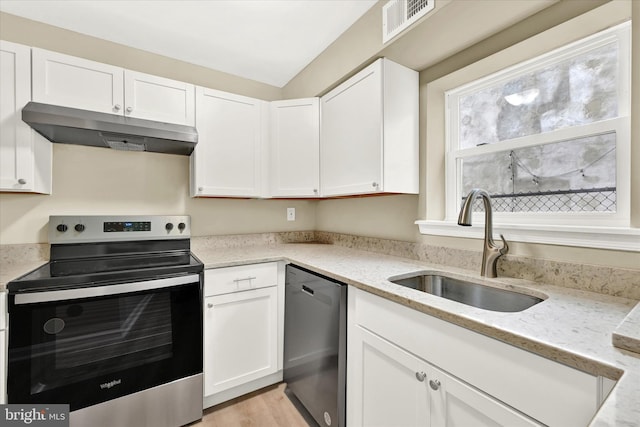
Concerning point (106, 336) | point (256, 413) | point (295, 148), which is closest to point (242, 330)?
point (256, 413)

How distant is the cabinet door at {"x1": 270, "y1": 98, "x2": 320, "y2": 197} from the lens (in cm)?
219

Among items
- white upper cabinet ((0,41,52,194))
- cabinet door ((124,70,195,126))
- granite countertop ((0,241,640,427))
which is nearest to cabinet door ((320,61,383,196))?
granite countertop ((0,241,640,427))

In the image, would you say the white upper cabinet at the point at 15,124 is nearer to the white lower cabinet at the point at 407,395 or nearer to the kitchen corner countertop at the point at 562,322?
the kitchen corner countertop at the point at 562,322

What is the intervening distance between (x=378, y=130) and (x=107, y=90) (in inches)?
63.6

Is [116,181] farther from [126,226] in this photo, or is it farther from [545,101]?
[545,101]

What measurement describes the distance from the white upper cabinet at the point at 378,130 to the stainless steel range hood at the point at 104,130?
0.98m

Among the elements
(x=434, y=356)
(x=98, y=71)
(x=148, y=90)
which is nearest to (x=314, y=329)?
(x=434, y=356)

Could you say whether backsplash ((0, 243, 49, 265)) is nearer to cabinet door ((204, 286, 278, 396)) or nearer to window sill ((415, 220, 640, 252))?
cabinet door ((204, 286, 278, 396))

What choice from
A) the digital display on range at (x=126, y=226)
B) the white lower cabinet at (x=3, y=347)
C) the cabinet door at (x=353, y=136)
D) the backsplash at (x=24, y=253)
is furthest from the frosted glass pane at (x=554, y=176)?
the backsplash at (x=24, y=253)

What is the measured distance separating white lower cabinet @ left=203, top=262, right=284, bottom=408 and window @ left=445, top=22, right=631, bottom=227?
124cm

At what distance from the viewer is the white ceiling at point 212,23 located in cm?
162

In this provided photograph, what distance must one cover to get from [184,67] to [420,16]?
5.90ft

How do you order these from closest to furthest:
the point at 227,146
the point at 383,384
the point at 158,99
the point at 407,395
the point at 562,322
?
1. the point at 562,322
2. the point at 407,395
3. the point at 383,384
4. the point at 158,99
5. the point at 227,146

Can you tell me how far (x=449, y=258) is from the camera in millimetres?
1564
